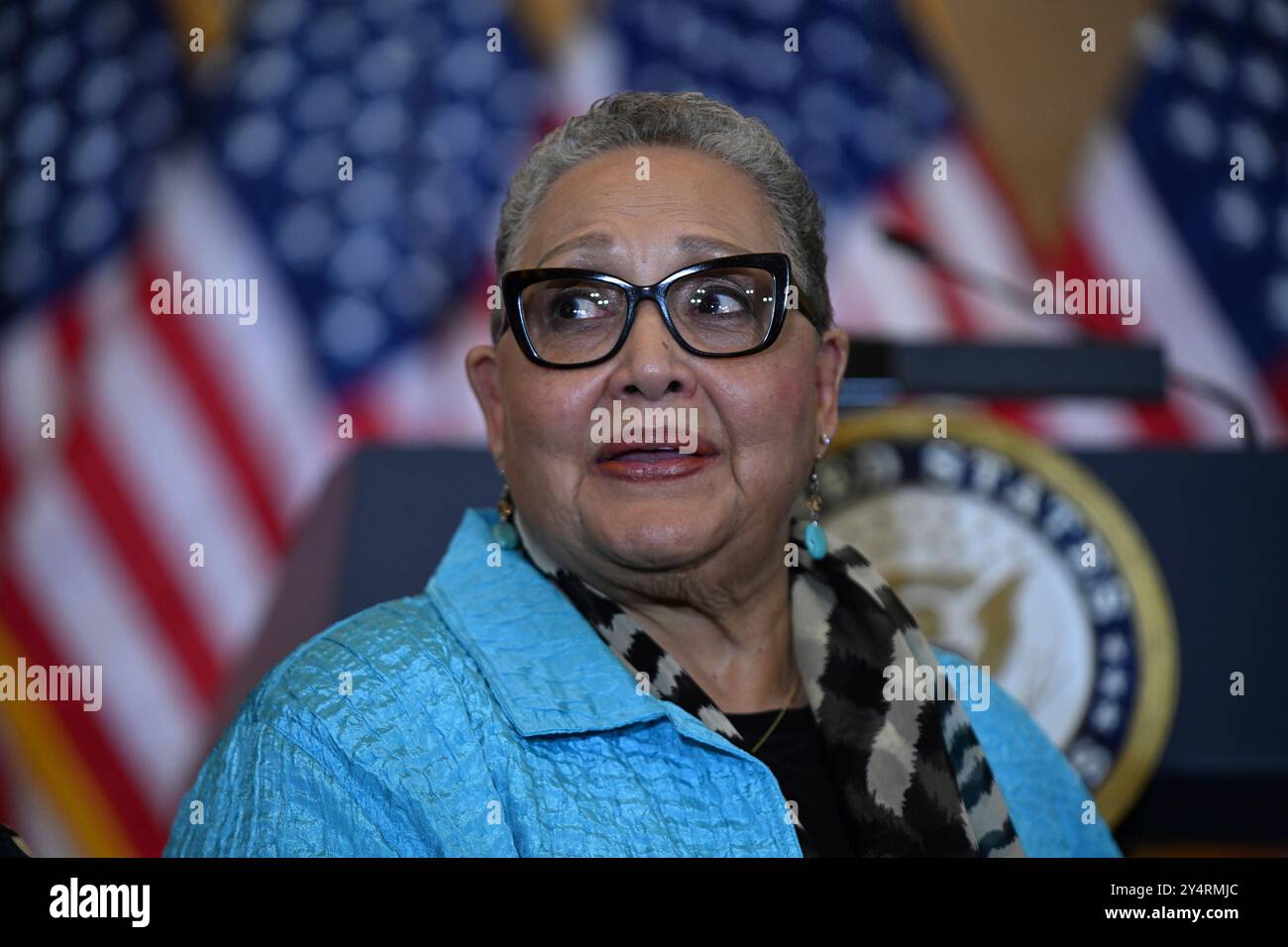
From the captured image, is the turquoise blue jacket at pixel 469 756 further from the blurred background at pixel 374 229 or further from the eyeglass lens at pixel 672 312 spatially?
the blurred background at pixel 374 229

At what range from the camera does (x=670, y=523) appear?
3.62 ft

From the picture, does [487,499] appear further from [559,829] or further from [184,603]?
[184,603]

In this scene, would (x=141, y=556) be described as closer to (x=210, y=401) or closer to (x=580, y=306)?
(x=210, y=401)

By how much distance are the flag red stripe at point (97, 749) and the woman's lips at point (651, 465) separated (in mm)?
1898

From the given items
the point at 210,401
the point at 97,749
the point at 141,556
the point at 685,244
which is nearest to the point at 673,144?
the point at 685,244

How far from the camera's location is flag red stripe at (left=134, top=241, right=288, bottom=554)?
268 cm

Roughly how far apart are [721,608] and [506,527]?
218 mm

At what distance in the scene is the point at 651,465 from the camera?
1.11m

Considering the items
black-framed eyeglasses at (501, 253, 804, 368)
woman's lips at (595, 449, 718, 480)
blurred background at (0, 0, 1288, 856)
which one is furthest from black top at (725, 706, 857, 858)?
blurred background at (0, 0, 1288, 856)

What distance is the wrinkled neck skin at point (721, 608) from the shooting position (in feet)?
3.80

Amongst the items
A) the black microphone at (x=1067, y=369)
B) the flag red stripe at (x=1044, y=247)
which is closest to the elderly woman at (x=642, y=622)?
the black microphone at (x=1067, y=369)

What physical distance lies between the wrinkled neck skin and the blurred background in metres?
1.36

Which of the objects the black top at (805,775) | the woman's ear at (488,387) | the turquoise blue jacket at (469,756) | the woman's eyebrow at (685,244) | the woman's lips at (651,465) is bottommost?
the black top at (805,775)

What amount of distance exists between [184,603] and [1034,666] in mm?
1815
